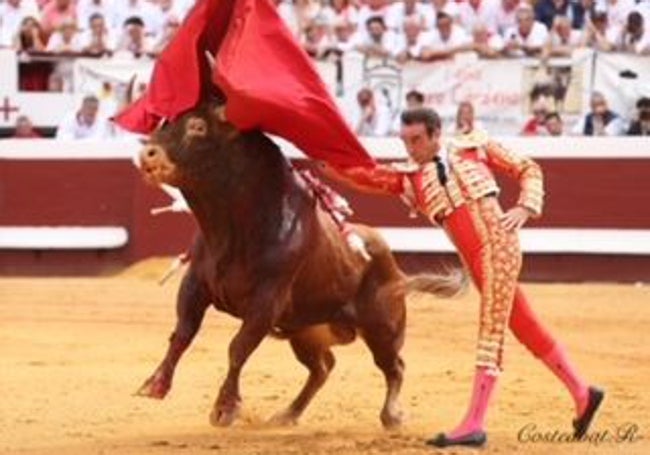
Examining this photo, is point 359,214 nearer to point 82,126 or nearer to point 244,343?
point 82,126

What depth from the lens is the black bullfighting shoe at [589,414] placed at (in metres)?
6.22

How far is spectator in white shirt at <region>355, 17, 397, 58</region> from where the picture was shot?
13.1 m

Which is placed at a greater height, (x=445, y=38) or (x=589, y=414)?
(x=589, y=414)

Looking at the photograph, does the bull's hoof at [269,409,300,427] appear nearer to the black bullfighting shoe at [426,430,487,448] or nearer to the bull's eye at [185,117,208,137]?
the black bullfighting shoe at [426,430,487,448]

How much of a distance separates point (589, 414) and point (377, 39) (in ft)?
24.2

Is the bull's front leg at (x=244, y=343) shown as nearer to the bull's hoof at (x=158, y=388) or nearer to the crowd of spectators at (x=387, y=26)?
the bull's hoof at (x=158, y=388)

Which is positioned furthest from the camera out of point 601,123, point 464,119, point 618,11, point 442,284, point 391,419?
point 618,11

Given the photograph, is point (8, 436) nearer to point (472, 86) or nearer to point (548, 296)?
point (548, 296)

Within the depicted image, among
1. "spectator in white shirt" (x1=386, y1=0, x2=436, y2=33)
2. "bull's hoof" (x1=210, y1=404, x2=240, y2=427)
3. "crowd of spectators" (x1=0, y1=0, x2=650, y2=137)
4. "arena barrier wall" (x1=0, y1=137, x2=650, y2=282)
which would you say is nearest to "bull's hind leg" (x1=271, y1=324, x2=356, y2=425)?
"bull's hoof" (x1=210, y1=404, x2=240, y2=427)

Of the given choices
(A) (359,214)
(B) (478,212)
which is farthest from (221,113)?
(A) (359,214)

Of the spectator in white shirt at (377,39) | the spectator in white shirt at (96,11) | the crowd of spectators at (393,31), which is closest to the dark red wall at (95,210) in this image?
the crowd of spectators at (393,31)

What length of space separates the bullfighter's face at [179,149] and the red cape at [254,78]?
0.06 meters

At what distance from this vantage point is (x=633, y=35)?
12898mm

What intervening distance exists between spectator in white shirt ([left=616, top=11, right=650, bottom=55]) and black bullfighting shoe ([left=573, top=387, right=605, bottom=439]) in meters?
6.83
